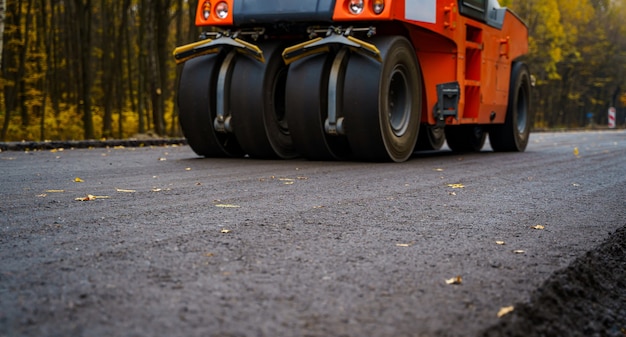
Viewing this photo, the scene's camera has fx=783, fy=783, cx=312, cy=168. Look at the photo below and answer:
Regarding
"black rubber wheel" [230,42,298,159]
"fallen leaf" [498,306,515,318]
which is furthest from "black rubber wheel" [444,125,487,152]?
"fallen leaf" [498,306,515,318]

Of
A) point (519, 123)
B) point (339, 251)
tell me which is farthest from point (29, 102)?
point (339, 251)

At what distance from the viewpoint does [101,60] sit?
2969 cm

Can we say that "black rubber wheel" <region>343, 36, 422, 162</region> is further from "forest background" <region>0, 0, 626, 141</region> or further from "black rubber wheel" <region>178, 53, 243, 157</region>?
"forest background" <region>0, 0, 626, 141</region>

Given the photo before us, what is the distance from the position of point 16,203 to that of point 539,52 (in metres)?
40.3

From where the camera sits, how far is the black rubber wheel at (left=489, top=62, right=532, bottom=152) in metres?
14.0

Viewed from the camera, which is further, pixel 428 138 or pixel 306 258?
pixel 428 138

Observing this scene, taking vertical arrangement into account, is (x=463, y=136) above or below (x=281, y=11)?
below

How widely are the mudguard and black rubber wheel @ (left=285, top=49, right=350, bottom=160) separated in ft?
1.66

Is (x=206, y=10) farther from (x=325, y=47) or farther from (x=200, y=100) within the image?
(x=325, y=47)

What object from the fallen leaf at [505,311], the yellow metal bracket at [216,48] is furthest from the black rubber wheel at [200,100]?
the fallen leaf at [505,311]

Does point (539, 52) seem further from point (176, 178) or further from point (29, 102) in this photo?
point (176, 178)

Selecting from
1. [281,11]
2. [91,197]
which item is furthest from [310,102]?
[91,197]

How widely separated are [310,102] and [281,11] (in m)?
1.20

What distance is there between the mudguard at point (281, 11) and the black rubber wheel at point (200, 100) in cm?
64
